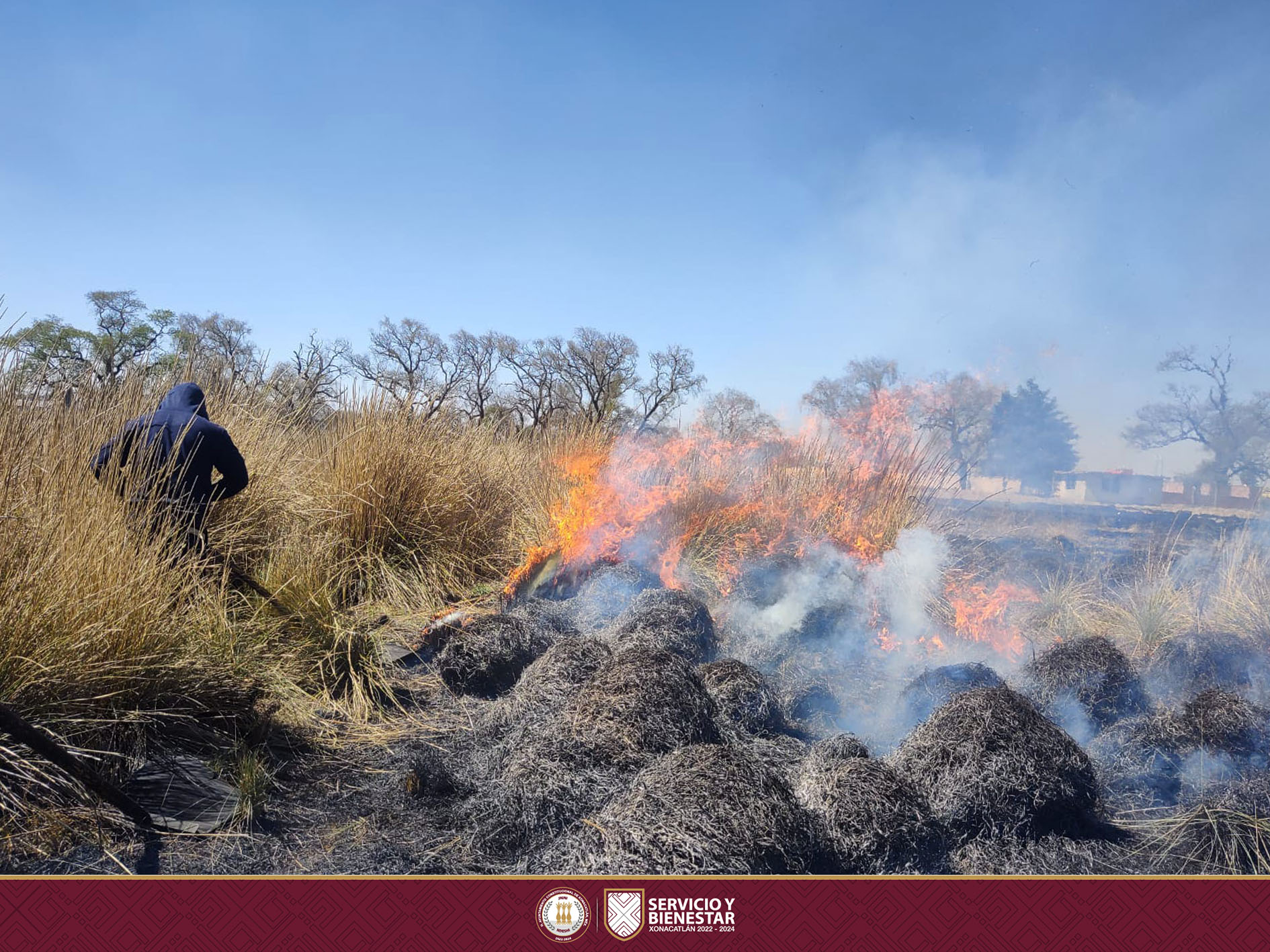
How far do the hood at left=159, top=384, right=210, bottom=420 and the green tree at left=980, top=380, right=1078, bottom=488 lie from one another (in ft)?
70.2

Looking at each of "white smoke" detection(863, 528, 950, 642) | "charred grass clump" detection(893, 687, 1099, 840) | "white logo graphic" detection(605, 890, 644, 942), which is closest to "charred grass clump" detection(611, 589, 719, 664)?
"white smoke" detection(863, 528, 950, 642)

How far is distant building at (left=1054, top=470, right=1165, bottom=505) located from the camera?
2420 centimetres

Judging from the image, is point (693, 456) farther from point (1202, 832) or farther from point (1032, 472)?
point (1032, 472)

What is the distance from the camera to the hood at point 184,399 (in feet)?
14.6

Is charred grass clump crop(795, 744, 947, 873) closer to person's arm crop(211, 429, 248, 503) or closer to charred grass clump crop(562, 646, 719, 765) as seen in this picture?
charred grass clump crop(562, 646, 719, 765)

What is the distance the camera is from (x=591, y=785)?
3070 mm

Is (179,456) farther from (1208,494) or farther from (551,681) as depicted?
(1208,494)

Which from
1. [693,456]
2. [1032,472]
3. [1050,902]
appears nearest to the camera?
[1050,902]

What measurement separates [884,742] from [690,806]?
2.36 m

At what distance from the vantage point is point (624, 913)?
2.12 metres

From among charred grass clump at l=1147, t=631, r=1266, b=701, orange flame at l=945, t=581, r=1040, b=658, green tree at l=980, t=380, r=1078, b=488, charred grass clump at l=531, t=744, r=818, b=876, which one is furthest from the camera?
green tree at l=980, t=380, r=1078, b=488

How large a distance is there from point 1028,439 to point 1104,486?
4641 mm

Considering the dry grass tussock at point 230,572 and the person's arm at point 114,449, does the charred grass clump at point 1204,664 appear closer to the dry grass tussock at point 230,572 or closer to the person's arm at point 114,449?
the dry grass tussock at point 230,572

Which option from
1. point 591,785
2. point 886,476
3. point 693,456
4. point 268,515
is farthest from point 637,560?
point 591,785
